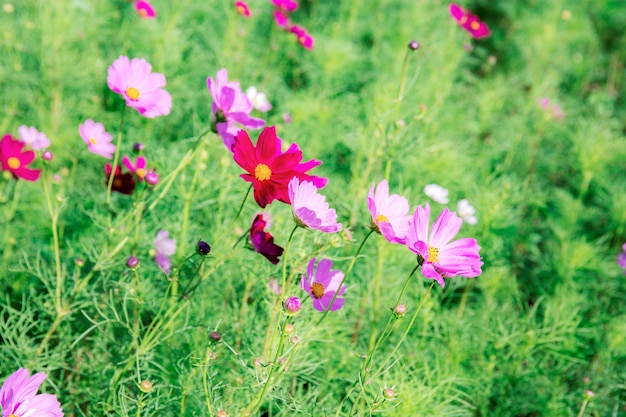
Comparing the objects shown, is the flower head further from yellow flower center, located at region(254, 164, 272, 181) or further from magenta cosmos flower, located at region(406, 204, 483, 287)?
magenta cosmos flower, located at region(406, 204, 483, 287)

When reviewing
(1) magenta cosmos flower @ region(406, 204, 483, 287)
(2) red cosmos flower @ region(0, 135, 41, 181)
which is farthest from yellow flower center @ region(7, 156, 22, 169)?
(1) magenta cosmos flower @ region(406, 204, 483, 287)

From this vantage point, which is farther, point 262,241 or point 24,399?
point 262,241

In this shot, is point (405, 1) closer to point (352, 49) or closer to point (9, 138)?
point (352, 49)

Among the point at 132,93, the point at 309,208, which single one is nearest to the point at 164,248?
the point at 132,93

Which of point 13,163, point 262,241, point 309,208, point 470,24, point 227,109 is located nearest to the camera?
point 309,208

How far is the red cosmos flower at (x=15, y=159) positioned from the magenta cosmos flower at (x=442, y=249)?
977 mm

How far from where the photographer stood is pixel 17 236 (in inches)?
71.2

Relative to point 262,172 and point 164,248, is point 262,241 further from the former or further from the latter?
point 164,248

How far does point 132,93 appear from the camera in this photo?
1260 mm

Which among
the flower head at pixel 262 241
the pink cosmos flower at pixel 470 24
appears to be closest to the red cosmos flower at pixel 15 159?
the flower head at pixel 262 241

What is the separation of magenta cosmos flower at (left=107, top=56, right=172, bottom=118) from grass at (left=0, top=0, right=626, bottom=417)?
126 millimetres

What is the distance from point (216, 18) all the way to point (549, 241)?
186cm

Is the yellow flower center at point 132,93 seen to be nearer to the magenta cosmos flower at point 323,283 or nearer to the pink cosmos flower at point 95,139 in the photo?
the pink cosmos flower at point 95,139

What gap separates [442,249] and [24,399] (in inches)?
28.8
